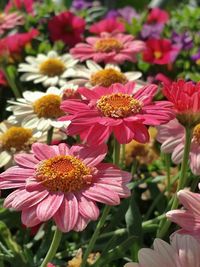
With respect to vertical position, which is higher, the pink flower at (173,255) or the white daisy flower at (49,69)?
the pink flower at (173,255)

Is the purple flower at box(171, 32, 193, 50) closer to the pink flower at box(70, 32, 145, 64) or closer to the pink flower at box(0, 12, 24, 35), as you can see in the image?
the pink flower at box(70, 32, 145, 64)

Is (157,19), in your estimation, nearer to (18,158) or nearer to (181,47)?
(181,47)

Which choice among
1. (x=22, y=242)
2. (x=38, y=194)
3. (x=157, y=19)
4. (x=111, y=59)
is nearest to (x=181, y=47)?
(x=157, y=19)

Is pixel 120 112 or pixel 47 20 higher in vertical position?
pixel 120 112

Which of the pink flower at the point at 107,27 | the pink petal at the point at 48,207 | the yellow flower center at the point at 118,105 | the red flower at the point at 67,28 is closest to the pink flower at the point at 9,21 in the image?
the red flower at the point at 67,28

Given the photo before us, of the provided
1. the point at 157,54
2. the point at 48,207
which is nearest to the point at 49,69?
the point at 157,54

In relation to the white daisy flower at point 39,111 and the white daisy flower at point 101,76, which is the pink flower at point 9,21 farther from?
the white daisy flower at point 39,111

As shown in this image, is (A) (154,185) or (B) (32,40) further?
(B) (32,40)
